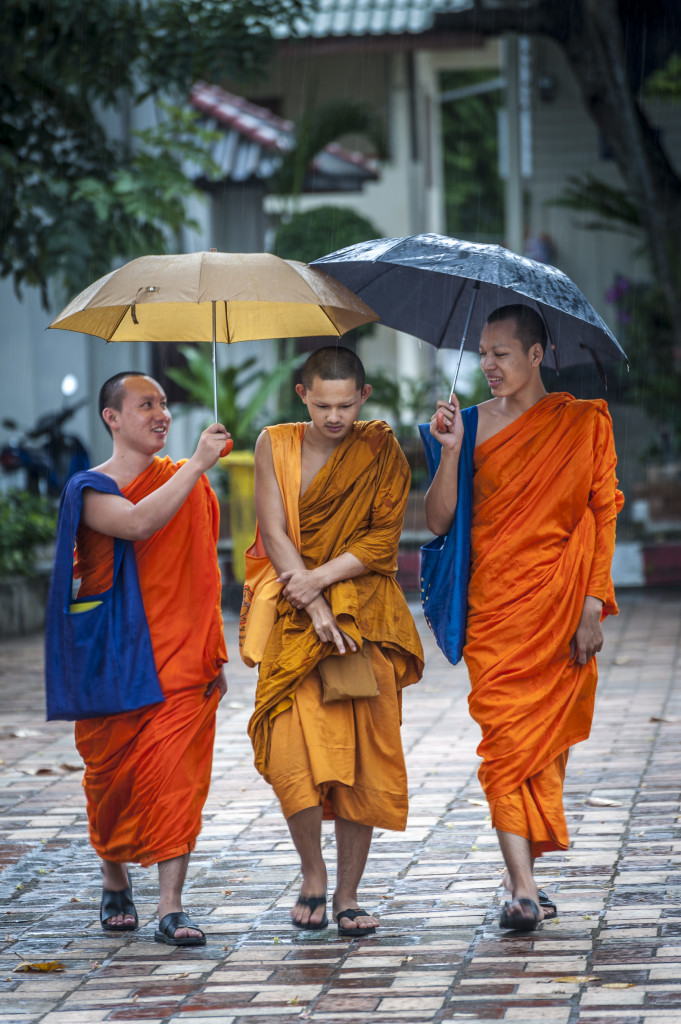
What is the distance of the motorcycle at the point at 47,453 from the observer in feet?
44.4

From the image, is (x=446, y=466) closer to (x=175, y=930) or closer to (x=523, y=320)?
(x=523, y=320)

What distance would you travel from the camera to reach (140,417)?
4.70 m

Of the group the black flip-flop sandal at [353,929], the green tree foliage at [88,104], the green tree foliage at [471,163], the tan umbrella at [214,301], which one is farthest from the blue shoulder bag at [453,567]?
the green tree foliage at [471,163]

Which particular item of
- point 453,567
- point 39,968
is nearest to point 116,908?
point 39,968

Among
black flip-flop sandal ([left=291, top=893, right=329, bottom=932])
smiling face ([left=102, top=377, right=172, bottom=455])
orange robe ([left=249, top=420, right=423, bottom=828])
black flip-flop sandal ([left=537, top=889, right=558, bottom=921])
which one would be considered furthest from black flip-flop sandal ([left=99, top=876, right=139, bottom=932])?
smiling face ([left=102, top=377, right=172, bottom=455])

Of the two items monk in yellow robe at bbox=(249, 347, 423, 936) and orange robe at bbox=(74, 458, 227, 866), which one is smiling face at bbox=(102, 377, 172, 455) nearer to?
orange robe at bbox=(74, 458, 227, 866)

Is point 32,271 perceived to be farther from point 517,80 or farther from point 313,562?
point 517,80

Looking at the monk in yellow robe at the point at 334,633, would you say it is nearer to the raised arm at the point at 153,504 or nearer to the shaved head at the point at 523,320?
the raised arm at the point at 153,504

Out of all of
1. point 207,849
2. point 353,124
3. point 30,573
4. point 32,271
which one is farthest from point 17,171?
point 353,124

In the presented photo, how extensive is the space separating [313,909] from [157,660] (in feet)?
3.09

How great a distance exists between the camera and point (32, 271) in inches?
374

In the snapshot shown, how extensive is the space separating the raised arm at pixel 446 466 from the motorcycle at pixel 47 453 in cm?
926

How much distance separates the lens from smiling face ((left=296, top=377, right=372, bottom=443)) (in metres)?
4.49

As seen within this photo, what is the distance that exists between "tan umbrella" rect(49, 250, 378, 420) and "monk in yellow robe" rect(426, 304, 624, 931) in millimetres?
560
